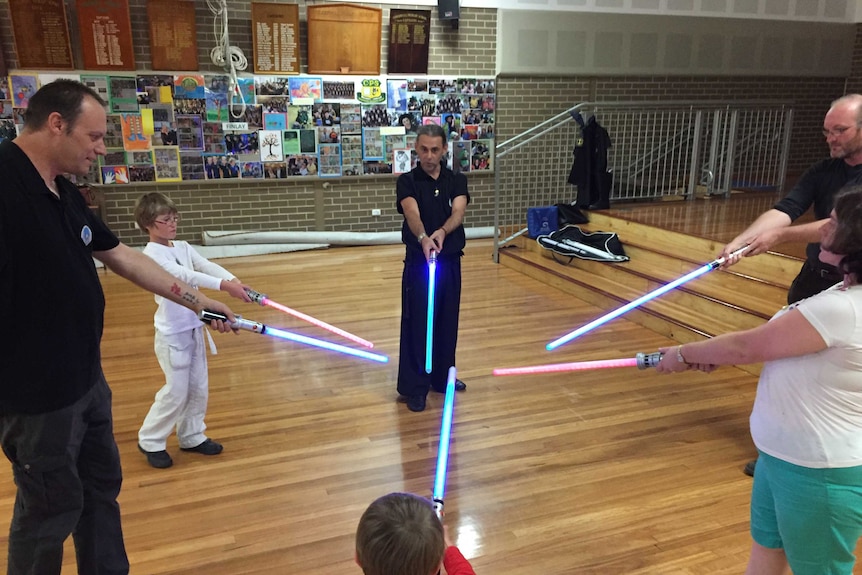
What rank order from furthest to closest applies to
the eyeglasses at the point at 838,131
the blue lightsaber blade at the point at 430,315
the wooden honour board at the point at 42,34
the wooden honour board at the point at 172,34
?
the wooden honour board at the point at 172,34
the wooden honour board at the point at 42,34
the blue lightsaber blade at the point at 430,315
the eyeglasses at the point at 838,131

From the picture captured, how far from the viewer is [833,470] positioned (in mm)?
1540

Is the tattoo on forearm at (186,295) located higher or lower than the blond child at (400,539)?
higher

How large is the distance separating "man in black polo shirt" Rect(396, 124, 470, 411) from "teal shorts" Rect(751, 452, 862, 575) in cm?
217

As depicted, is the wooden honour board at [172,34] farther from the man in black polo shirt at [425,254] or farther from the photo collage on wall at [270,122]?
the man in black polo shirt at [425,254]

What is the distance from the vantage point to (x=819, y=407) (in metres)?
1.55

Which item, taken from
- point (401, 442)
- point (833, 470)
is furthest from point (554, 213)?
point (833, 470)

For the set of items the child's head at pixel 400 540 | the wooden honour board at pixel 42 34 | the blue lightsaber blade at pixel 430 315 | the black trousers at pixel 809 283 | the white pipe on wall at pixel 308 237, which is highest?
the wooden honour board at pixel 42 34

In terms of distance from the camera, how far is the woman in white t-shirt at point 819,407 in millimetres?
1468

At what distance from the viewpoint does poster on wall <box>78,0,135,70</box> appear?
6773mm

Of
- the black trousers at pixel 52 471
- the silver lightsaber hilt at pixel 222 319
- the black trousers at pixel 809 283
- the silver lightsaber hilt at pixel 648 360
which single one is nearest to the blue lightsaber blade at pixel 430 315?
the silver lightsaber hilt at pixel 222 319

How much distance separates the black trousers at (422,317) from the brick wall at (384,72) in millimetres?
4764

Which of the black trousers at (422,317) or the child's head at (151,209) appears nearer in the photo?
the child's head at (151,209)

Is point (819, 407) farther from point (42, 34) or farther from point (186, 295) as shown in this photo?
point (42, 34)

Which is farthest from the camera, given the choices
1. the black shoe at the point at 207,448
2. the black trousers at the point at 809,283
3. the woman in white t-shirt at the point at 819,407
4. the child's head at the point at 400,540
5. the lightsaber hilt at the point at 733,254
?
the black shoe at the point at 207,448
